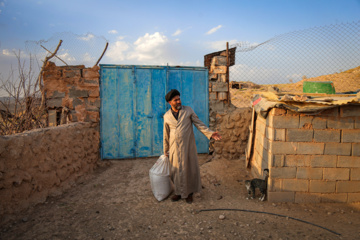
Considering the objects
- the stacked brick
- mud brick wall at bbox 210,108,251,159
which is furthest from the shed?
the stacked brick

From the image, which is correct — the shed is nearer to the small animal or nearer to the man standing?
the small animal

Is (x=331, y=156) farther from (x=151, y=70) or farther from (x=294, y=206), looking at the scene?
(x=151, y=70)

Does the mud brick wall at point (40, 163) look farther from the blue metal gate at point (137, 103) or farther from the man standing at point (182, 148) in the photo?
the man standing at point (182, 148)

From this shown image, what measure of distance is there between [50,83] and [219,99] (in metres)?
4.00

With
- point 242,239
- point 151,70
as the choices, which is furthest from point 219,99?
point 242,239

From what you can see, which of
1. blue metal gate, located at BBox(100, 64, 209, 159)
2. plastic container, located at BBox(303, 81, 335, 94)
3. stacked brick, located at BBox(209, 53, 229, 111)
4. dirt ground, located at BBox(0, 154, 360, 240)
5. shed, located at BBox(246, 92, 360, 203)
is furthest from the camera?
stacked brick, located at BBox(209, 53, 229, 111)

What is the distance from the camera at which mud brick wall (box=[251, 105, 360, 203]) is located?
3.20 meters

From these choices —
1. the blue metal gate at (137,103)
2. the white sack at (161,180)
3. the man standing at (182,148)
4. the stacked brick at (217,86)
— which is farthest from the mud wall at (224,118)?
the white sack at (161,180)

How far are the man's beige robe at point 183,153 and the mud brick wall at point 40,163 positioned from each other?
1888 millimetres

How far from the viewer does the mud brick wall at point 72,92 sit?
522 cm

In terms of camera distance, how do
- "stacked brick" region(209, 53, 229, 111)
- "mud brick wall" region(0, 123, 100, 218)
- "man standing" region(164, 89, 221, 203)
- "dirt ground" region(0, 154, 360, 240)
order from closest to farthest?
1. "dirt ground" region(0, 154, 360, 240)
2. "mud brick wall" region(0, 123, 100, 218)
3. "man standing" region(164, 89, 221, 203)
4. "stacked brick" region(209, 53, 229, 111)

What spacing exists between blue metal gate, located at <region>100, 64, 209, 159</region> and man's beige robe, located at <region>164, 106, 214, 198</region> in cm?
210

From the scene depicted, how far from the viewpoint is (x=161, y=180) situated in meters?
3.45

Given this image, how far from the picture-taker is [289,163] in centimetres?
328
